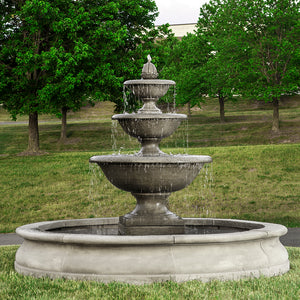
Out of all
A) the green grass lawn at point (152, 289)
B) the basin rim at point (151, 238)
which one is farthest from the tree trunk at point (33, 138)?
the green grass lawn at point (152, 289)

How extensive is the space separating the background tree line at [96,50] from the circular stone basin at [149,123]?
16.8m

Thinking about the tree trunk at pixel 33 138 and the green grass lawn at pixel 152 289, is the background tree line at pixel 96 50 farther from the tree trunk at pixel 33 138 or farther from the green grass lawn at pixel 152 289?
the green grass lawn at pixel 152 289

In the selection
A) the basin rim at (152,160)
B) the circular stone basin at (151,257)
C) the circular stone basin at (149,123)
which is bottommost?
the circular stone basin at (151,257)

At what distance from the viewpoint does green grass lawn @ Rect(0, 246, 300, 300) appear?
6.23 m

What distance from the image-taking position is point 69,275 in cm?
711

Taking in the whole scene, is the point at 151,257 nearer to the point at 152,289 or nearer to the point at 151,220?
the point at 152,289

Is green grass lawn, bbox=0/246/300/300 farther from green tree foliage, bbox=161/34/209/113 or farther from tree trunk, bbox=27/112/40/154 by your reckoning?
green tree foliage, bbox=161/34/209/113

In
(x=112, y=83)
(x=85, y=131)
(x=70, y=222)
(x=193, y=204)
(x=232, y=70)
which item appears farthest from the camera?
(x=85, y=131)

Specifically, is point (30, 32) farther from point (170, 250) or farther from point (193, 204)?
point (170, 250)

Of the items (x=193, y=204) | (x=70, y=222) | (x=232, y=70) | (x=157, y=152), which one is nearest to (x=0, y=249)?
(x=70, y=222)

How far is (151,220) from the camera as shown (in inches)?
348

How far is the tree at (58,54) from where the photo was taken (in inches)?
1019

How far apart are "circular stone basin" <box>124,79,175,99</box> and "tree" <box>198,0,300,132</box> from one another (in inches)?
1053

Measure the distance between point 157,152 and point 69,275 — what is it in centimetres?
297
